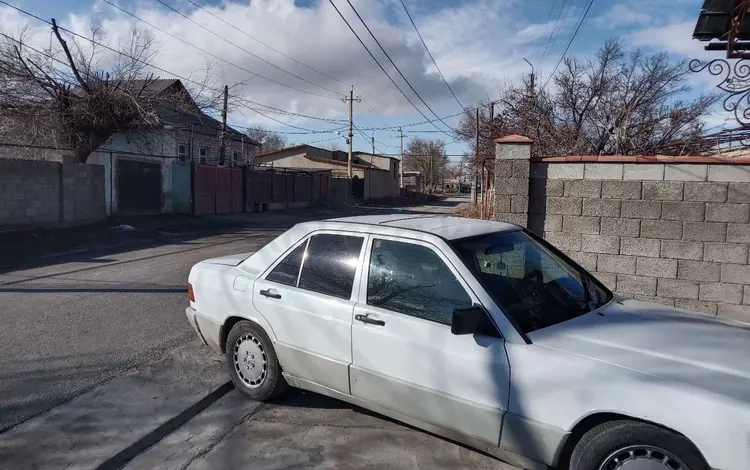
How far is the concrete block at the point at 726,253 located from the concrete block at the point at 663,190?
687 millimetres

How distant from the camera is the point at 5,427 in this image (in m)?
3.56

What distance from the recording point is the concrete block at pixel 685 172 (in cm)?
610

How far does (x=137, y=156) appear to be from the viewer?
2109cm

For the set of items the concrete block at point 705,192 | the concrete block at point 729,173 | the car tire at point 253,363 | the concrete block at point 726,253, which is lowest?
the car tire at point 253,363

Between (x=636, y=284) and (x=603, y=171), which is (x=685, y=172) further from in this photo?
(x=636, y=284)

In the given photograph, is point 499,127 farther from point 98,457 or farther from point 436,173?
point 436,173

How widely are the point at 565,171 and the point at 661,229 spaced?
4.38ft

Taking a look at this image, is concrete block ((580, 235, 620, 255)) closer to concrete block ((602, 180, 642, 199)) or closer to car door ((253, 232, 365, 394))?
concrete block ((602, 180, 642, 199))

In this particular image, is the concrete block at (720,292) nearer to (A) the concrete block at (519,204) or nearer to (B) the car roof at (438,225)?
(A) the concrete block at (519,204)

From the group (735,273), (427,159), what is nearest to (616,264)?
(735,273)

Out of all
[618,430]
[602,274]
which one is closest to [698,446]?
[618,430]

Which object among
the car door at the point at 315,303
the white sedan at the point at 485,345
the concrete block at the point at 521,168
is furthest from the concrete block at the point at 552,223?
the car door at the point at 315,303

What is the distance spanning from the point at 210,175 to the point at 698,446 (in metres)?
22.9

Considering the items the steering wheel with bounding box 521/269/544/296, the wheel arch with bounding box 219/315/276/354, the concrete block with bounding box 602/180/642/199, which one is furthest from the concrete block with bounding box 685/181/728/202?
the wheel arch with bounding box 219/315/276/354
